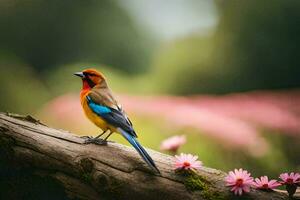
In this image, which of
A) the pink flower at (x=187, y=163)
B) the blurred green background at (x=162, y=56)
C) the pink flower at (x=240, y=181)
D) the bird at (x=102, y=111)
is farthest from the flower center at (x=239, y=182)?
the blurred green background at (x=162, y=56)

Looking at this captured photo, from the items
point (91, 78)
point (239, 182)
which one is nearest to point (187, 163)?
point (239, 182)

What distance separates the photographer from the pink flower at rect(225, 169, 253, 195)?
1.66 metres

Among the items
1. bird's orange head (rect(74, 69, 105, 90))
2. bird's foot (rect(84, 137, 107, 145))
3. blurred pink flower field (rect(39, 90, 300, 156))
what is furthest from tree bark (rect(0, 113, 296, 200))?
blurred pink flower field (rect(39, 90, 300, 156))

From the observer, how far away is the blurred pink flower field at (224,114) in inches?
112

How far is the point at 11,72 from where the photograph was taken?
325cm

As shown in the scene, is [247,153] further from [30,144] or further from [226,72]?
[30,144]

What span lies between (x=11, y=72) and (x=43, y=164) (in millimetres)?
1731

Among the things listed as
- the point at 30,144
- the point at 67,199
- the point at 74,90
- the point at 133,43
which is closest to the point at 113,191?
the point at 67,199

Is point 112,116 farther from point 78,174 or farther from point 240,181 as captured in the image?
point 240,181

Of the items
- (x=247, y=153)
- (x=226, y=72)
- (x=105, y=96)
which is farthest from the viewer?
(x=226, y=72)

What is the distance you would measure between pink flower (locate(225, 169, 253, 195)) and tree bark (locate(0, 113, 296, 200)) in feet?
0.12

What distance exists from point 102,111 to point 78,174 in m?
0.25

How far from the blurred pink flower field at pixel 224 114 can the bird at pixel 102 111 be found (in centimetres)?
112

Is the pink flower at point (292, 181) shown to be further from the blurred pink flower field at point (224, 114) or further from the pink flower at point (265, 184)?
the blurred pink flower field at point (224, 114)
